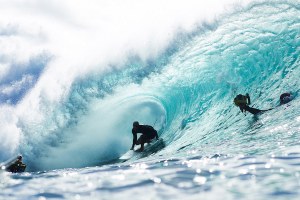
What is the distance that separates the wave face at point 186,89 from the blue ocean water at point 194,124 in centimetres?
7

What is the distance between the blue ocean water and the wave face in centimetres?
7

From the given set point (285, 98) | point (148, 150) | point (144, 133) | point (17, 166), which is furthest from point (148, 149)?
point (17, 166)

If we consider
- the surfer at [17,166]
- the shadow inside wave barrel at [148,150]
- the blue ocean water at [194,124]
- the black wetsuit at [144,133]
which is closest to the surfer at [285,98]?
the blue ocean water at [194,124]

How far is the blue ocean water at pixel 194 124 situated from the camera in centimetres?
516

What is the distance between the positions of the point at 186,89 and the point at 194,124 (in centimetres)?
471

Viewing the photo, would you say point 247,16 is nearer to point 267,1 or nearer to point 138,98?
point 267,1

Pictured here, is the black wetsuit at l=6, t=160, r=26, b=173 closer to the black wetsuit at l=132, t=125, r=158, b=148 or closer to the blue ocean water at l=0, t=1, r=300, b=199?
the blue ocean water at l=0, t=1, r=300, b=199

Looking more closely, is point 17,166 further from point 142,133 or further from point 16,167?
point 142,133

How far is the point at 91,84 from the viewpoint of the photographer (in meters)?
25.0

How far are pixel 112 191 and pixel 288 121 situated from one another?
27.4ft

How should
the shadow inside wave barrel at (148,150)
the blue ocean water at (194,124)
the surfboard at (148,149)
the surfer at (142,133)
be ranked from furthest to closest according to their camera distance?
the surfer at (142,133), the surfboard at (148,149), the shadow inside wave barrel at (148,150), the blue ocean water at (194,124)

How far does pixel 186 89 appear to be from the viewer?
2222cm

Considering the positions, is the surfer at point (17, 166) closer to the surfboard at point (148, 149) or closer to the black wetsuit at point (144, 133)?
the surfboard at point (148, 149)

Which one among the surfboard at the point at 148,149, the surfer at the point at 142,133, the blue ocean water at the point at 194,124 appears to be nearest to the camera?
the blue ocean water at the point at 194,124
